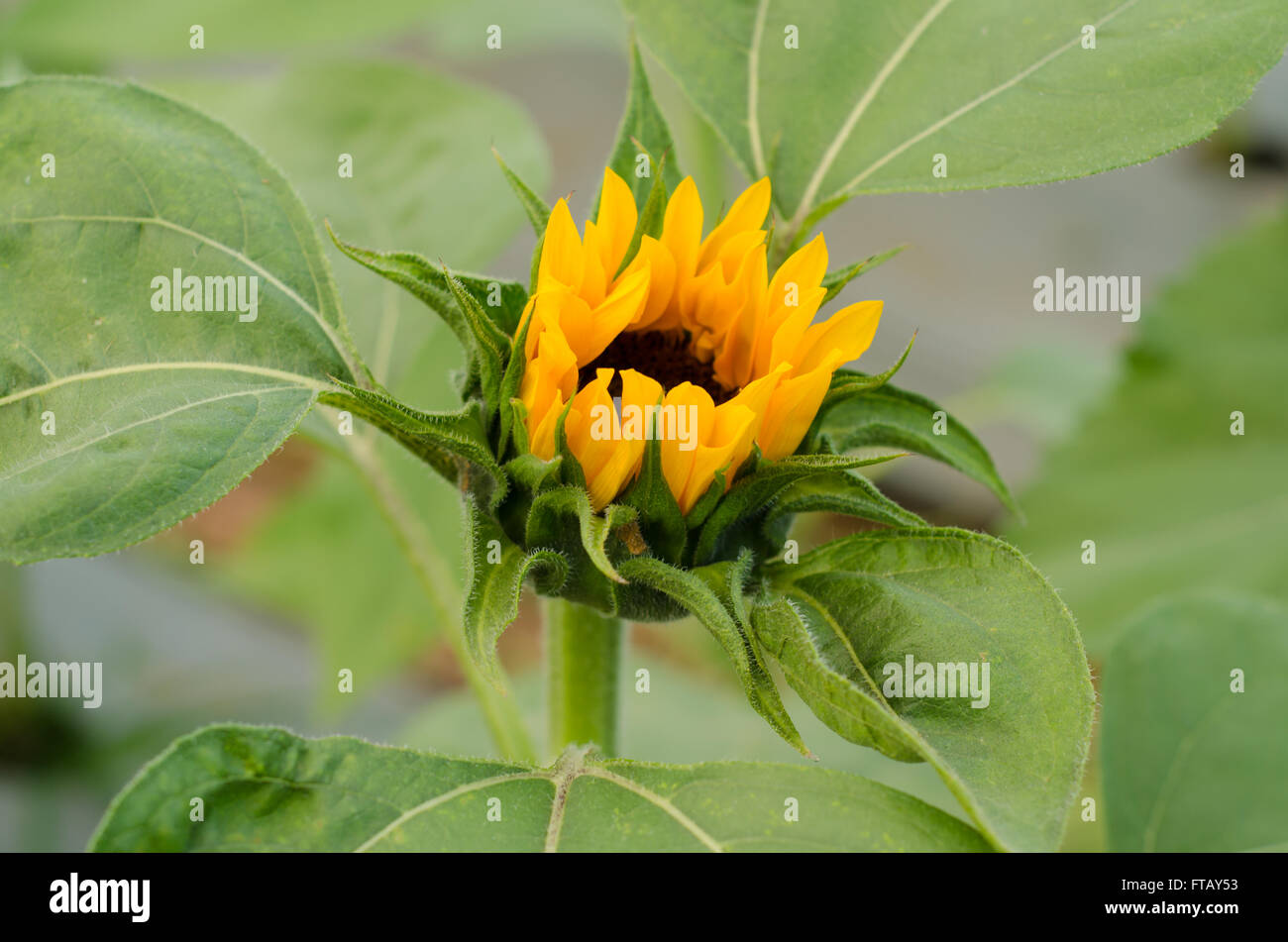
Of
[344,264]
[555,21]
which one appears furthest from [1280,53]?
[555,21]

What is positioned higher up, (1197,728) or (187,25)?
(187,25)

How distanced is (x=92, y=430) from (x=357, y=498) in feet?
3.78

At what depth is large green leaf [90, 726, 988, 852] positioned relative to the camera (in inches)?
24.8

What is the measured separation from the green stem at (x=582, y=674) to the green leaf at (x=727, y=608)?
0.51 feet

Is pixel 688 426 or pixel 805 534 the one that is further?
pixel 805 534

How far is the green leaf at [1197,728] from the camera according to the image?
99 cm

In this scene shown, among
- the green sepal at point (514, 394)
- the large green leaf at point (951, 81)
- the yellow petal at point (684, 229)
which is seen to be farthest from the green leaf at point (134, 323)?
the large green leaf at point (951, 81)

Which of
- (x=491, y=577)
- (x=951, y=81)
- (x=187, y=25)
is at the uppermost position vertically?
(x=187, y=25)

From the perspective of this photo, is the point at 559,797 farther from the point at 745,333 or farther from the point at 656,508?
the point at 745,333

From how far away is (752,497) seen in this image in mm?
676

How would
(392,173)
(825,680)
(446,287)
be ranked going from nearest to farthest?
(825,680)
(446,287)
(392,173)

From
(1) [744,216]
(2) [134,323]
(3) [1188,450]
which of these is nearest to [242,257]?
(2) [134,323]

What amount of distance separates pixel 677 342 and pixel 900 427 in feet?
0.48
